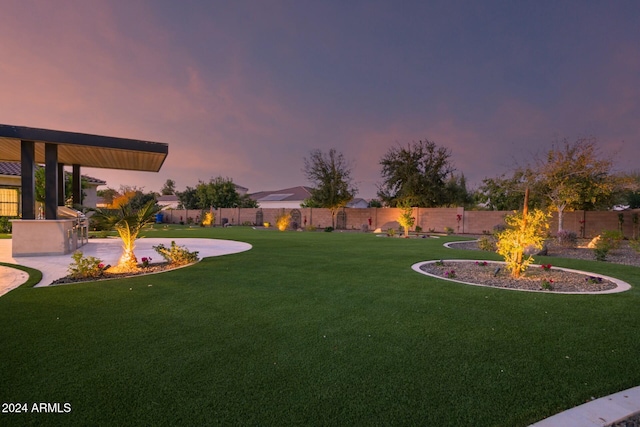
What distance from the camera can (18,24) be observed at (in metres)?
10.3

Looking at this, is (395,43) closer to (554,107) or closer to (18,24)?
(554,107)

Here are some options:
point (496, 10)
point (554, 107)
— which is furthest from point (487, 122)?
point (496, 10)

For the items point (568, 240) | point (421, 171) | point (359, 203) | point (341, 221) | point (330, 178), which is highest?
point (421, 171)

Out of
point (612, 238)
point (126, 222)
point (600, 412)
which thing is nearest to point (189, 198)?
point (126, 222)

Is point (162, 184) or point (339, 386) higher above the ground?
point (162, 184)

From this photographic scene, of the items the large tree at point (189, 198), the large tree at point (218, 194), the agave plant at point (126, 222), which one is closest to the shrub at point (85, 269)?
the agave plant at point (126, 222)

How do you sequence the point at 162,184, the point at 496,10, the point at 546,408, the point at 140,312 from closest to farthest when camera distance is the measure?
the point at 546,408 → the point at 140,312 → the point at 496,10 → the point at 162,184

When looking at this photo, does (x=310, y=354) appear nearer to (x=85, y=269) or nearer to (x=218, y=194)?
(x=85, y=269)

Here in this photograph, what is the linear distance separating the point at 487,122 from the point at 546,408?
61.5 ft

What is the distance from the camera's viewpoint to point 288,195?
168 ft

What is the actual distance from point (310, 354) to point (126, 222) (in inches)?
232

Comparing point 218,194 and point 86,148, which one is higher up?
point 218,194

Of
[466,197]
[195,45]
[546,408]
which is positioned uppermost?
[195,45]

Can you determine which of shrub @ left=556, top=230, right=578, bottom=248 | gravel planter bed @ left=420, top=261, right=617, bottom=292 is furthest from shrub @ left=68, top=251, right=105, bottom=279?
shrub @ left=556, top=230, right=578, bottom=248
